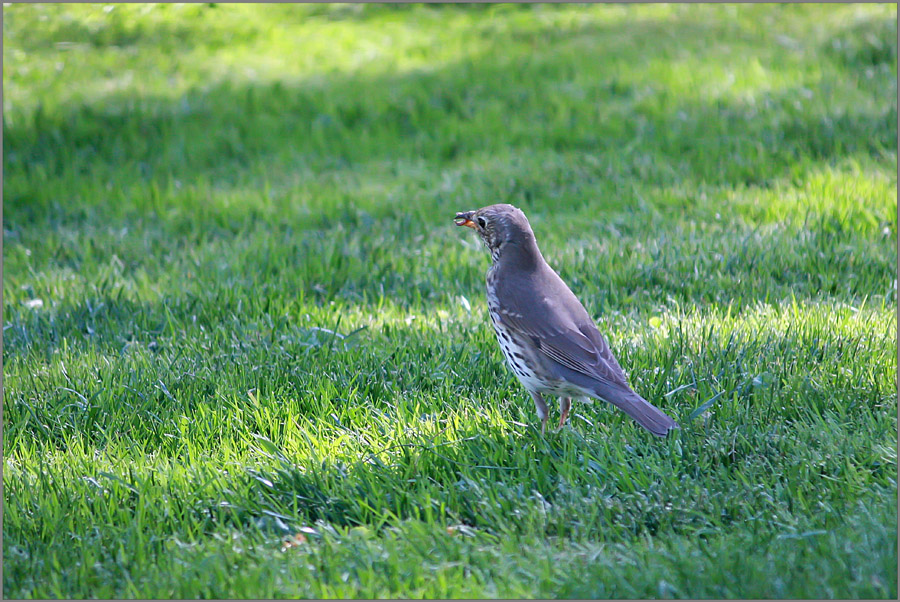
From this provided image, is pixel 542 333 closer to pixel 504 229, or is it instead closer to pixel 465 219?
pixel 504 229

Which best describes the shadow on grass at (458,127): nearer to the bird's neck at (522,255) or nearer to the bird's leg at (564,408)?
the bird's neck at (522,255)

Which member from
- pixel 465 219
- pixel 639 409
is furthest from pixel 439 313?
pixel 639 409

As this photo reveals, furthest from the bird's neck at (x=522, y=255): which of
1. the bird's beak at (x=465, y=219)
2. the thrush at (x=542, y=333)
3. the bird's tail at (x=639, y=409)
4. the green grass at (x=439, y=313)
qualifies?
the bird's tail at (x=639, y=409)

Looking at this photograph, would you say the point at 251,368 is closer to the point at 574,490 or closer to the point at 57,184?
the point at 574,490

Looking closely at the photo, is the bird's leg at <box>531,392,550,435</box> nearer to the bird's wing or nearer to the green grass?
the green grass

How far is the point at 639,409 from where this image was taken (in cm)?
356

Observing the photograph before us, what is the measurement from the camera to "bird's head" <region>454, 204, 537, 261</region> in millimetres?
→ 4297

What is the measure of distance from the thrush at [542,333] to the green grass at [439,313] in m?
0.26

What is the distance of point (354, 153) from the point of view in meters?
8.51

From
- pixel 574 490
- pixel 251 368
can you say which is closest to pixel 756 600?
pixel 574 490

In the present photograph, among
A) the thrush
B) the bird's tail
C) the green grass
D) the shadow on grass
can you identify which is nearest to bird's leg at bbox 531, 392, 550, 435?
the thrush

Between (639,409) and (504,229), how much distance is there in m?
1.25

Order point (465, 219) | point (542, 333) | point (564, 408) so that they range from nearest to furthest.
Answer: point (542, 333) < point (564, 408) < point (465, 219)

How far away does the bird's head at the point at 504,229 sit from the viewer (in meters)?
4.30
